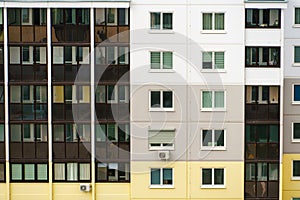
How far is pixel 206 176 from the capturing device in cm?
1639

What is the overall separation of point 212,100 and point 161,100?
171 cm

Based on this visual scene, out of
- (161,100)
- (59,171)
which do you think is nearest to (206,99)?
(161,100)

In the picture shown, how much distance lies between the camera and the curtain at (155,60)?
52.5ft

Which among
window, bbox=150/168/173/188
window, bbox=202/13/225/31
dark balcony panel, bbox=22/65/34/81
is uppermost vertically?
window, bbox=202/13/225/31

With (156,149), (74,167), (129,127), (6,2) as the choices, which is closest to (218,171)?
(156,149)

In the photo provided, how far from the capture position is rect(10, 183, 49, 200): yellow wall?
53.6ft

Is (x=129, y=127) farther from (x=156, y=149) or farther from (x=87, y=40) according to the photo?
(x=87, y=40)

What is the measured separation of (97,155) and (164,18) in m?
5.08

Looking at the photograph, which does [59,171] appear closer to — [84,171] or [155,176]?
[84,171]

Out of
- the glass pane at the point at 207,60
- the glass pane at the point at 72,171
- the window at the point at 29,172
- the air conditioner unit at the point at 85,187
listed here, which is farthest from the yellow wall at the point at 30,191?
the glass pane at the point at 207,60

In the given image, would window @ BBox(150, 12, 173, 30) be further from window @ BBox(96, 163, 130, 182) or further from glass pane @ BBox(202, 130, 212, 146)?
window @ BBox(96, 163, 130, 182)

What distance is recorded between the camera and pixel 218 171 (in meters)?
16.4

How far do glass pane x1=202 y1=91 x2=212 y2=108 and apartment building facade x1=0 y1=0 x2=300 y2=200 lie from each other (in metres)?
0.03

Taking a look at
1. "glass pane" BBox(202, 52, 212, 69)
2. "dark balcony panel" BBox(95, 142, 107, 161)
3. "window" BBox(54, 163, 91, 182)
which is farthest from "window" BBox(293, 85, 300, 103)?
"window" BBox(54, 163, 91, 182)
